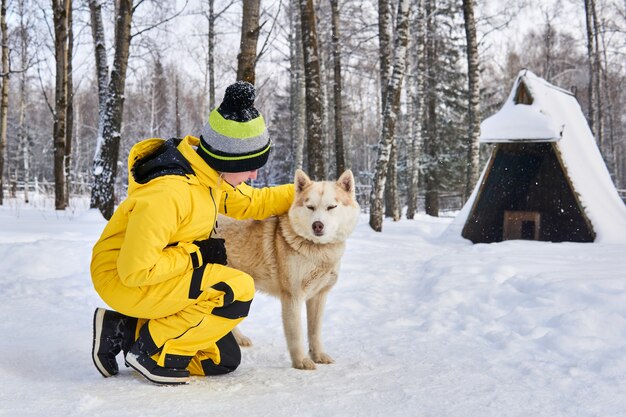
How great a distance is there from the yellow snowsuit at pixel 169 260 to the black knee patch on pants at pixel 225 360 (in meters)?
0.03

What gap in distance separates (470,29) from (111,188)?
27.5 ft

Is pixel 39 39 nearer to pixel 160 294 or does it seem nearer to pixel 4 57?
pixel 4 57

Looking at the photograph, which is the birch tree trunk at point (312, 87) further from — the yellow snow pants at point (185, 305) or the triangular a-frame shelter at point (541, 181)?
the yellow snow pants at point (185, 305)

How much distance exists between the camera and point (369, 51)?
17375 millimetres

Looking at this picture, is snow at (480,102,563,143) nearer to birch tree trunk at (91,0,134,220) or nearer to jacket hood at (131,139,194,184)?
jacket hood at (131,139,194,184)

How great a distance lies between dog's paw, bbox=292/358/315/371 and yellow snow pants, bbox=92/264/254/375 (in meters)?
0.56

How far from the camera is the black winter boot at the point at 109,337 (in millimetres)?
2469

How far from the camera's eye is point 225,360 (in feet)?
9.00

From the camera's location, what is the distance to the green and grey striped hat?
2506 millimetres

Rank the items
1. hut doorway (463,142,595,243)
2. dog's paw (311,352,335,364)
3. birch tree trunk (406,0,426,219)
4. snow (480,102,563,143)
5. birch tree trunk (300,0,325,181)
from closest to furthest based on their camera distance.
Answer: dog's paw (311,352,335,364), snow (480,102,563,143), hut doorway (463,142,595,243), birch tree trunk (300,0,325,181), birch tree trunk (406,0,426,219)

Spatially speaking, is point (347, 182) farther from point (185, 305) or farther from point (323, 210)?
point (185, 305)

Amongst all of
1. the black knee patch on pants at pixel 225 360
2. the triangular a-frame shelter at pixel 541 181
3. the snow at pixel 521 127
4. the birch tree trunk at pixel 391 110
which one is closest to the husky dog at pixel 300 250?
the black knee patch on pants at pixel 225 360

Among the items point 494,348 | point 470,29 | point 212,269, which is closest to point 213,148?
point 212,269

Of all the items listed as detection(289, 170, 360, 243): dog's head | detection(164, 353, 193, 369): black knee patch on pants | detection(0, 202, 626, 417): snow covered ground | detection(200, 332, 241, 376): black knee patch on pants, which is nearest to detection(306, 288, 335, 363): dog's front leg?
detection(0, 202, 626, 417): snow covered ground
